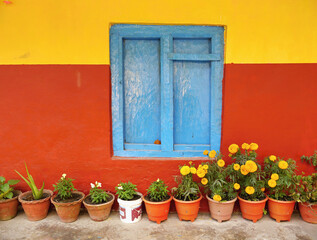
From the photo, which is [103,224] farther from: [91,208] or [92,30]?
[92,30]

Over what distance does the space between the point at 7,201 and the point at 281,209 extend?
11.2ft

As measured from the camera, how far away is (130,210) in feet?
10.5

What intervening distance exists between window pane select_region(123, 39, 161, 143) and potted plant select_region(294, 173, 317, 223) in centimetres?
189

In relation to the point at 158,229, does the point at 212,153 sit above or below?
above

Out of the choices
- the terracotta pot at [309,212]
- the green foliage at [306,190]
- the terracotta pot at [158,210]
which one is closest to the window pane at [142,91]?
the terracotta pot at [158,210]

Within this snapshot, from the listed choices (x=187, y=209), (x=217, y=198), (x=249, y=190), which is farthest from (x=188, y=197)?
(x=249, y=190)

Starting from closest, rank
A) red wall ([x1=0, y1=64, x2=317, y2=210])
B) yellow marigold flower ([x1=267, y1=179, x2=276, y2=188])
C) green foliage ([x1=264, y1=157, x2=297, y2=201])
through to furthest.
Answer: yellow marigold flower ([x1=267, y1=179, x2=276, y2=188]), green foliage ([x1=264, y1=157, x2=297, y2=201]), red wall ([x1=0, y1=64, x2=317, y2=210])

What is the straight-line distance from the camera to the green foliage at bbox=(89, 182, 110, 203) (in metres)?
3.23

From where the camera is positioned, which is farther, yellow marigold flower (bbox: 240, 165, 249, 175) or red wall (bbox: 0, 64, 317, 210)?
red wall (bbox: 0, 64, 317, 210)

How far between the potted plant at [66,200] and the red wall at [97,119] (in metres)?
0.18

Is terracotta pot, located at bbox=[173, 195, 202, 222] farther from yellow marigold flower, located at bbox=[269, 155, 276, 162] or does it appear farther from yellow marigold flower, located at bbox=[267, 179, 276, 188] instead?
yellow marigold flower, located at bbox=[269, 155, 276, 162]

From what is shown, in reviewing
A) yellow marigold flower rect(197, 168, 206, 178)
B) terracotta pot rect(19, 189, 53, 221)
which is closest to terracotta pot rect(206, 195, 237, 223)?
yellow marigold flower rect(197, 168, 206, 178)

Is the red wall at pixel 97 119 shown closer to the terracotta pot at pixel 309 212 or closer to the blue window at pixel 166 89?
the blue window at pixel 166 89

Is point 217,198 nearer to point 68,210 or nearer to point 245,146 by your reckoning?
point 245,146
